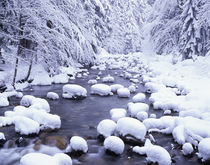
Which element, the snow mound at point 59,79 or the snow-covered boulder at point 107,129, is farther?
the snow mound at point 59,79

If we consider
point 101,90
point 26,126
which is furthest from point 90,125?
point 101,90

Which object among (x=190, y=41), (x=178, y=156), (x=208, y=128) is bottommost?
(x=178, y=156)

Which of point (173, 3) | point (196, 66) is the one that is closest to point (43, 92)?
point (196, 66)

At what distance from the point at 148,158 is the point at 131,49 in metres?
45.3

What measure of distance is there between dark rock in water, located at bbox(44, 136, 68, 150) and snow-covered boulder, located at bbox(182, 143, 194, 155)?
2.45m

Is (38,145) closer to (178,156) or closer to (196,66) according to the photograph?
(178,156)

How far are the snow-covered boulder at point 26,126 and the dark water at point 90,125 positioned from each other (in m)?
0.14

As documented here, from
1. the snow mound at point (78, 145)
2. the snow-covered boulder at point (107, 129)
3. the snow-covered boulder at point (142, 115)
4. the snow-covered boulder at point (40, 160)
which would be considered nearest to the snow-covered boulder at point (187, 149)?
the snow-covered boulder at point (107, 129)

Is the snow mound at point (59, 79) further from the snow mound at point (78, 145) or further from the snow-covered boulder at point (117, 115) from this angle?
the snow mound at point (78, 145)

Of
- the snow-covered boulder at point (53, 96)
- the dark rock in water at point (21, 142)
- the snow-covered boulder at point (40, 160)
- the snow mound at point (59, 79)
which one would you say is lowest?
the dark rock in water at point (21, 142)

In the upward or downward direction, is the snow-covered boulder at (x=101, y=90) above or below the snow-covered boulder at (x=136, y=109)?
above

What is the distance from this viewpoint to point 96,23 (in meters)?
26.0

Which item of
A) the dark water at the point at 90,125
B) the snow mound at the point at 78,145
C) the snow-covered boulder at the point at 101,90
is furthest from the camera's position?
the snow-covered boulder at the point at 101,90

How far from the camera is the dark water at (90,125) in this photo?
16.1ft
